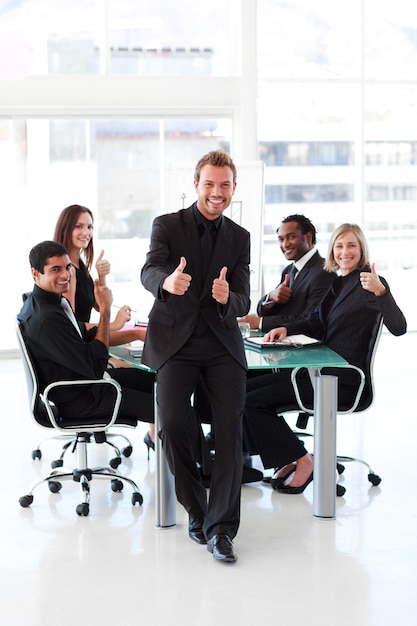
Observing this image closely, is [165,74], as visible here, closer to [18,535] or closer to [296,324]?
[296,324]

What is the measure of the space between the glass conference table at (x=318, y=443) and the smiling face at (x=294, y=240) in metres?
1.15

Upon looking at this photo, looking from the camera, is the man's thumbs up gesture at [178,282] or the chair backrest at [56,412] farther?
the chair backrest at [56,412]

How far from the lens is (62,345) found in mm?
4555

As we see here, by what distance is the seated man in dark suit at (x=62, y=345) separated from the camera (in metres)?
4.56

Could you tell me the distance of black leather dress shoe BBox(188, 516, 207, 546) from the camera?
432 centimetres

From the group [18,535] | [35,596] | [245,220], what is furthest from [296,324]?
[245,220]

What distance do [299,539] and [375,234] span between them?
7091 mm

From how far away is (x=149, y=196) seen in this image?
10125 mm

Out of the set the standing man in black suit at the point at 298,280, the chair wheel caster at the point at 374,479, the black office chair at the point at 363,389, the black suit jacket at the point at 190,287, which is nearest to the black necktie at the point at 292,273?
the standing man in black suit at the point at 298,280

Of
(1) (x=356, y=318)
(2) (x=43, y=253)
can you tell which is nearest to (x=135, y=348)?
(2) (x=43, y=253)

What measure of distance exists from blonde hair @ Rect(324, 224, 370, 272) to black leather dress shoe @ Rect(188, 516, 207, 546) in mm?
1730

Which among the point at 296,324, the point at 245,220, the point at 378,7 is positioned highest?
the point at 378,7

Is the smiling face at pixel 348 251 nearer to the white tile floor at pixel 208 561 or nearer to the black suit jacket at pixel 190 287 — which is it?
the black suit jacket at pixel 190 287

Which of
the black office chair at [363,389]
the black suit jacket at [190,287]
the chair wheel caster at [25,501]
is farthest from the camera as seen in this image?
the black office chair at [363,389]
